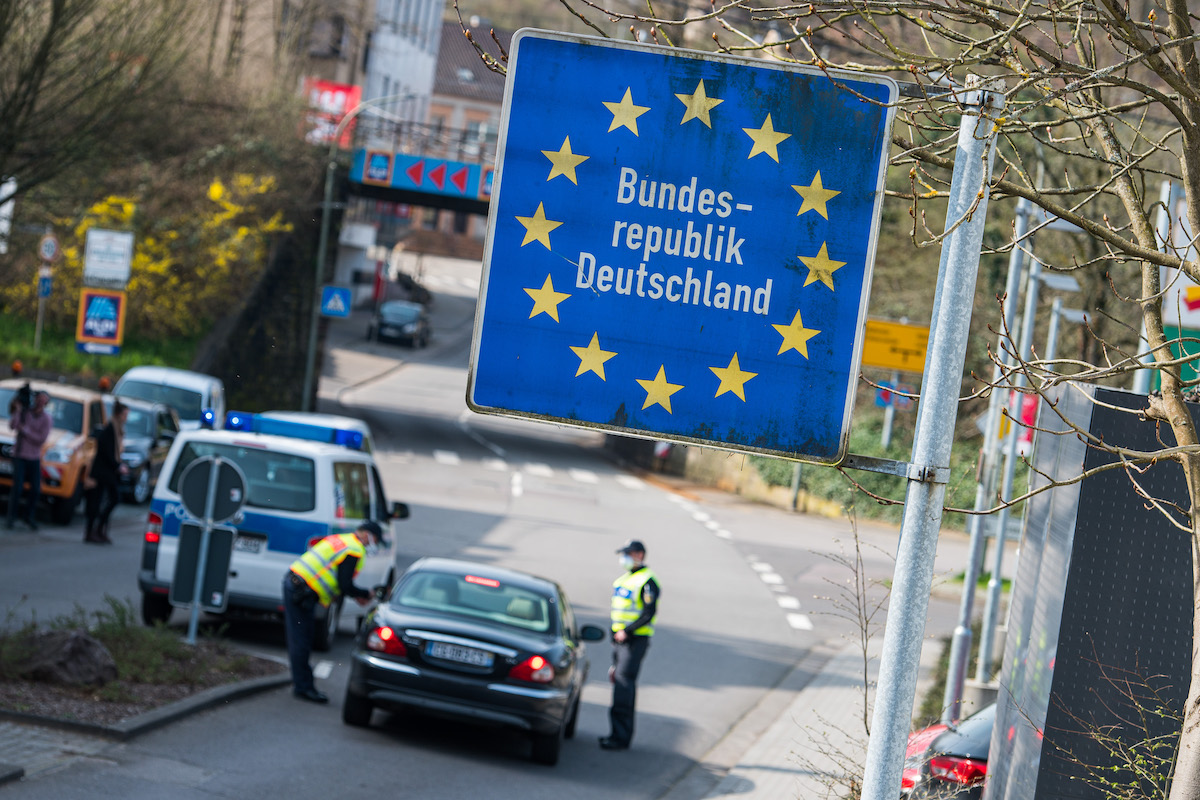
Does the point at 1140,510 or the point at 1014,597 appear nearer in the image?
the point at 1140,510

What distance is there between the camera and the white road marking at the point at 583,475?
132 feet

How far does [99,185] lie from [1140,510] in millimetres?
30727

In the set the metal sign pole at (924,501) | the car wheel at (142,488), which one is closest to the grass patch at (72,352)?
the car wheel at (142,488)

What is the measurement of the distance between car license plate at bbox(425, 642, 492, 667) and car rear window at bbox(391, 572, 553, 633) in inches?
18.7

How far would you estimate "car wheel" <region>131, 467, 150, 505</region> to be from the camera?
23.5 m

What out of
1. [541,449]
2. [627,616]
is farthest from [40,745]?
[541,449]

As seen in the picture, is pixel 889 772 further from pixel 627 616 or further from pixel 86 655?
pixel 627 616

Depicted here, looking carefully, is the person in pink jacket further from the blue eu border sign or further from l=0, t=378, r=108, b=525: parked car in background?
the blue eu border sign

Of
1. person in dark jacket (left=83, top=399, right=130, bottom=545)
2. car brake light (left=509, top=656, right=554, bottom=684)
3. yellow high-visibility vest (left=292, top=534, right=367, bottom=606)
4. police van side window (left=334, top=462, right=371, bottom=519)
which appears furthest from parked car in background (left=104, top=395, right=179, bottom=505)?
car brake light (left=509, top=656, right=554, bottom=684)

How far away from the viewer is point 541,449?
4903 cm

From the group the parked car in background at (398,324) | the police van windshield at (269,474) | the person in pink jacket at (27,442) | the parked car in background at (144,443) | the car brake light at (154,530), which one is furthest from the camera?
the parked car in background at (398,324)

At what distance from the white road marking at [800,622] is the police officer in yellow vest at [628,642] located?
9263 millimetres

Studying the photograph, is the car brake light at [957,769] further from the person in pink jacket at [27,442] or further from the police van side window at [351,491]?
the person in pink jacket at [27,442]

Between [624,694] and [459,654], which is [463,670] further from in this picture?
[624,694]
